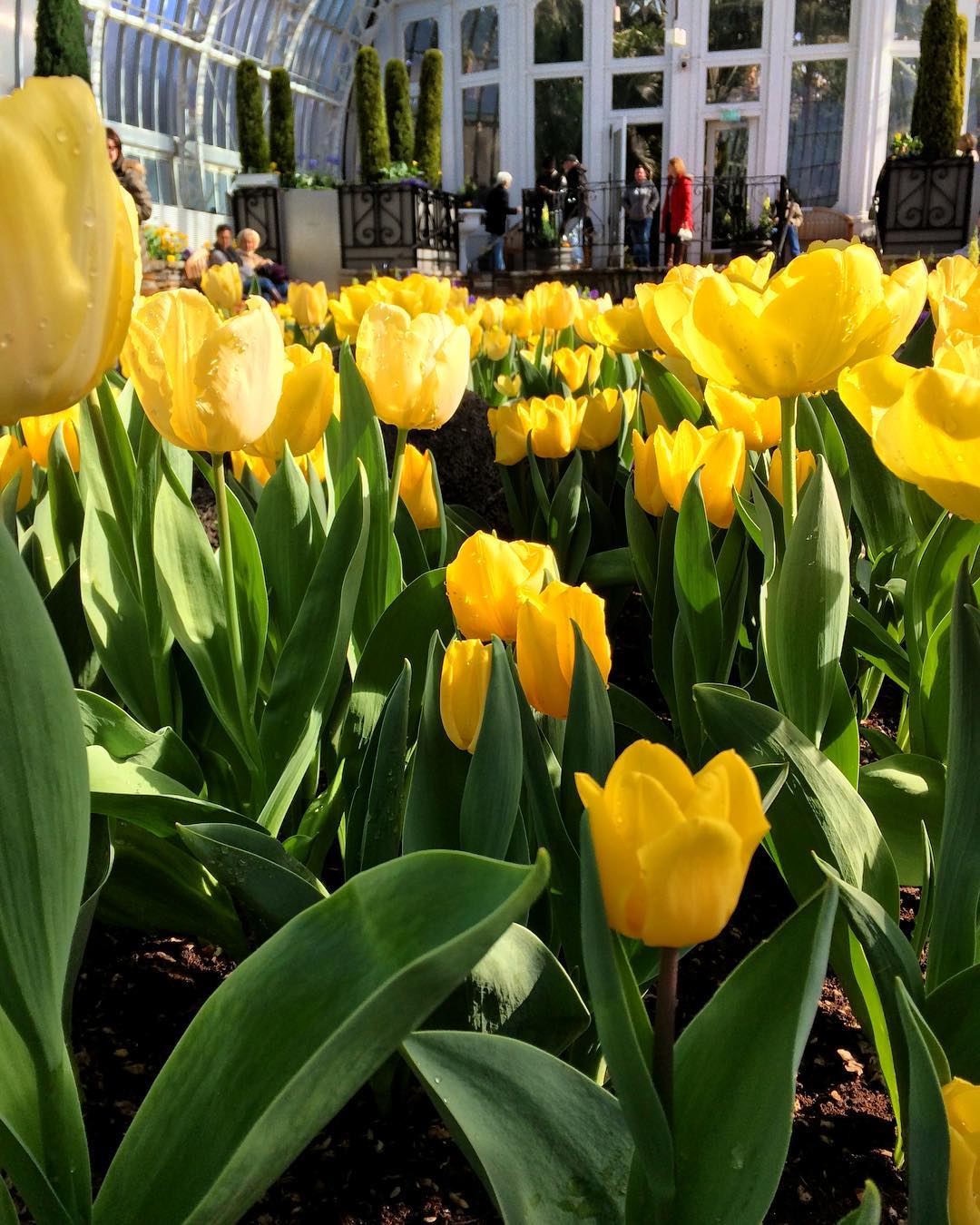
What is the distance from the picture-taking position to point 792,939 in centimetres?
58

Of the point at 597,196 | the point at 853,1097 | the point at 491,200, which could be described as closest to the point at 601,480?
the point at 853,1097

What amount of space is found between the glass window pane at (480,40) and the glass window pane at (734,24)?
4246 millimetres

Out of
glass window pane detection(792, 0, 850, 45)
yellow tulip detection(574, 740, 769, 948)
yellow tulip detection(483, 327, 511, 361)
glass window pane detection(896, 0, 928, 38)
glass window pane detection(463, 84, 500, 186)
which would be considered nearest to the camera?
yellow tulip detection(574, 740, 769, 948)

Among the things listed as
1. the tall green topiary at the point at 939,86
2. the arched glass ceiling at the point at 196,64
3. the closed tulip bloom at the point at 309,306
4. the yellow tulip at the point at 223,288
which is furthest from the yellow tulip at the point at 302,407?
the arched glass ceiling at the point at 196,64

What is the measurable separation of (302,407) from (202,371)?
26 centimetres

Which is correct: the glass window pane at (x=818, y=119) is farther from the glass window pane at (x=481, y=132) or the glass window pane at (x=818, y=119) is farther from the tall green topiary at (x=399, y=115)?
the tall green topiary at (x=399, y=115)

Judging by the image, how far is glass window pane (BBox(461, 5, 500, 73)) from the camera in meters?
22.2

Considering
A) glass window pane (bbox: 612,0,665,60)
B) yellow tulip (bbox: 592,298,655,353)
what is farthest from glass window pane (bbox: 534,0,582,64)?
yellow tulip (bbox: 592,298,655,353)

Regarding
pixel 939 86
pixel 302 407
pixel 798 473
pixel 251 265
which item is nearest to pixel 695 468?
pixel 798 473

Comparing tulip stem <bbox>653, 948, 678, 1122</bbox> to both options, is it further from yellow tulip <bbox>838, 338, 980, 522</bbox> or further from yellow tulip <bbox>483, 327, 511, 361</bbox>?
yellow tulip <bbox>483, 327, 511, 361</bbox>

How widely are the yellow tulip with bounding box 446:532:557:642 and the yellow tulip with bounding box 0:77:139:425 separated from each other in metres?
0.36

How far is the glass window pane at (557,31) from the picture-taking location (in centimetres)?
2145

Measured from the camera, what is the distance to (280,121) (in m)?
18.8

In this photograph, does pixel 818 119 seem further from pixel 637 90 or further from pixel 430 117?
pixel 430 117
